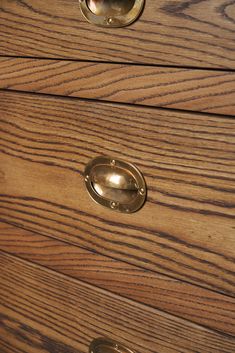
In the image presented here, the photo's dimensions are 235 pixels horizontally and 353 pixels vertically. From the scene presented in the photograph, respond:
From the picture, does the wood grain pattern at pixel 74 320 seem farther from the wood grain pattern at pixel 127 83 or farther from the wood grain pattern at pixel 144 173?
the wood grain pattern at pixel 127 83

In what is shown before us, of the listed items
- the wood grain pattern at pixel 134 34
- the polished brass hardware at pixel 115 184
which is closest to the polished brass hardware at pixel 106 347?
the polished brass hardware at pixel 115 184

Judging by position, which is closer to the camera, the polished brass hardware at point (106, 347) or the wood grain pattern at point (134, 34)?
the wood grain pattern at point (134, 34)

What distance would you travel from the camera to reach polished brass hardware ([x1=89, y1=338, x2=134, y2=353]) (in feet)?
1.60

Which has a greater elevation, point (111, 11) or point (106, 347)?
point (111, 11)

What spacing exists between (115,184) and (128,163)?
23 mm

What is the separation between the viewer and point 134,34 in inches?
15.8

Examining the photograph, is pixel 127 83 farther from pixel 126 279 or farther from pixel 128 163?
pixel 126 279

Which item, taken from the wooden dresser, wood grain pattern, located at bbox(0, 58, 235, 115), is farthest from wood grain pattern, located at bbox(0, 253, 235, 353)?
wood grain pattern, located at bbox(0, 58, 235, 115)

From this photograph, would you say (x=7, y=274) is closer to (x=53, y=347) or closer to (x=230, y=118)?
(x=53, y=347)

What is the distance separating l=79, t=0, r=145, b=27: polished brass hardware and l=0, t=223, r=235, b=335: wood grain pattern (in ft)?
0.70

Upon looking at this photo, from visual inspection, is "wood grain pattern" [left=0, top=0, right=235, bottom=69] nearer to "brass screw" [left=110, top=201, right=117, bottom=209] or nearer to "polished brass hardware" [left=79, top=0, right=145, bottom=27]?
"polished brass hardware" [left=79, top=0, right=145, bottom=27]

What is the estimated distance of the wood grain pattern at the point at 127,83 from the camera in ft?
1.23

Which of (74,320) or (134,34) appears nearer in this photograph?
(134,34)

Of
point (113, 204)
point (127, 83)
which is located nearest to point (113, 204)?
point (113, 204)
